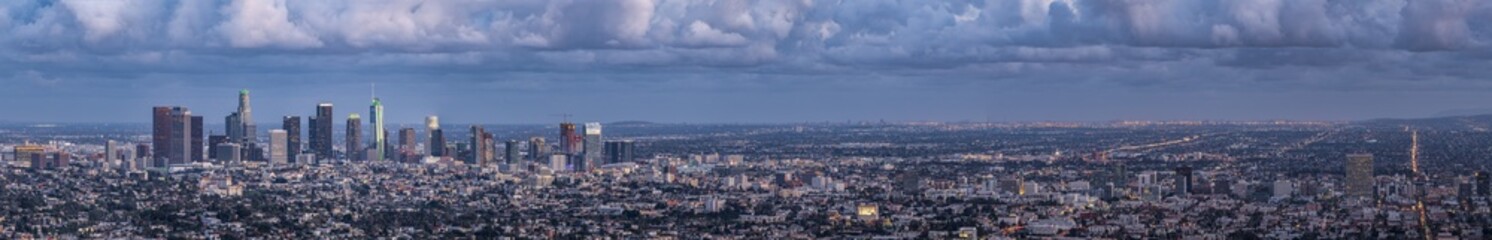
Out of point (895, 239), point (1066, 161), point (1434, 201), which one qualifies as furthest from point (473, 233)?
point (1066, 161)

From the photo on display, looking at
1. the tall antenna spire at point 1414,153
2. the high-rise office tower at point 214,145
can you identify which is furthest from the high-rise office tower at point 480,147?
the tall antenna spire at point 1414,153

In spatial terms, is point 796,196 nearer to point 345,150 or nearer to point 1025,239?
point 1025,239

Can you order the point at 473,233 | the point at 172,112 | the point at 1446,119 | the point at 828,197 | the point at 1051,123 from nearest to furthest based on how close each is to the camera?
the point at 473,233, the point at 828,197, the point at 172,112, the point at 1446,119, the point at 1051,123

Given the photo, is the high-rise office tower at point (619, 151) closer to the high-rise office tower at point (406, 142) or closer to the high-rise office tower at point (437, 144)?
the high-rise office tower at point (437, 144)

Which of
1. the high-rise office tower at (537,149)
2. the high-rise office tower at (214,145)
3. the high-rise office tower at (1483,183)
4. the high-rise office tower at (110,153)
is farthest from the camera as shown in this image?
the high-rise office tower at (214,145)

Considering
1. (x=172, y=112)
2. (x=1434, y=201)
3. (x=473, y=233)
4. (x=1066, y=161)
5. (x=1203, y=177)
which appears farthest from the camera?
(x=172, y=112)
